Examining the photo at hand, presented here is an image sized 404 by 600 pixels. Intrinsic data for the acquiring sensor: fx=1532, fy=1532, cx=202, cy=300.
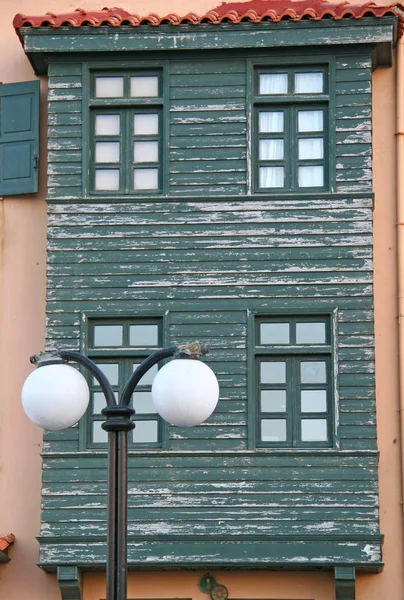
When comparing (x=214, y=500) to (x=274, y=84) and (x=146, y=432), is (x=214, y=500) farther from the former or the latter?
(x=274, y=84)

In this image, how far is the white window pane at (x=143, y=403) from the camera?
55.3 feet

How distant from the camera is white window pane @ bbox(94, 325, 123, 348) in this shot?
55.6 ft

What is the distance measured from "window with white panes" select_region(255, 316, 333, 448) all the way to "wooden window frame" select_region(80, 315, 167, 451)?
1.09 meters

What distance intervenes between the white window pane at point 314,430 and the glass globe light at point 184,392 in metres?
6.42

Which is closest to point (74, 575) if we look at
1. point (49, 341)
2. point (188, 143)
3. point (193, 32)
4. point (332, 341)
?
point (49, 341)

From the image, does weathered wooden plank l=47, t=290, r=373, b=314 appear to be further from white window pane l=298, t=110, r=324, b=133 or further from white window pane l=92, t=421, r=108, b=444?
white window pane l=298, t=110, r=324, b=133

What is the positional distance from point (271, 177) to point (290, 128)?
1.98 ft

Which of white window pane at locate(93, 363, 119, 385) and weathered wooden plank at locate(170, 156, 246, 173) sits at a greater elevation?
weathered wooden plank at locate(170, 156, 246, 173)

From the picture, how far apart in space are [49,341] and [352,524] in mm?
3848

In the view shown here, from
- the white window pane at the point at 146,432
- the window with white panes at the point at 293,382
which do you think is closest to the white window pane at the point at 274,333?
the window with white panes at the point at 293,382

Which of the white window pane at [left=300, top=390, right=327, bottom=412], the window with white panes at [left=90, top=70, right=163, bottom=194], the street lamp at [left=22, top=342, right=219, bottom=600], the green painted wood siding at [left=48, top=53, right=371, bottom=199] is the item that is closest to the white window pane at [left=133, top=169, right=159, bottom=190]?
the window with white panes at [left=90, top=70, right=163, bottom=194]

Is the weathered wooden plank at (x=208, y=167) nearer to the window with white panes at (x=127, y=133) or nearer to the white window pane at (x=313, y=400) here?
the window with white panes at (x=127, y=133)

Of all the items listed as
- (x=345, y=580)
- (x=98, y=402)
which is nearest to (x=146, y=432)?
(x=98, y=402)

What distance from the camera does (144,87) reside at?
57.5ft
